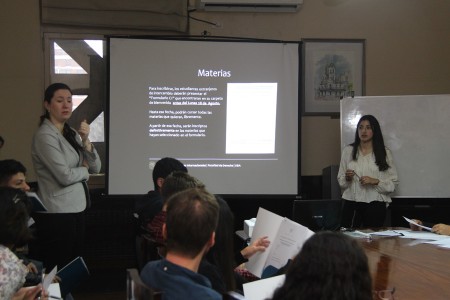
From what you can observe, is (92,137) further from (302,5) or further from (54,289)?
(54,289)

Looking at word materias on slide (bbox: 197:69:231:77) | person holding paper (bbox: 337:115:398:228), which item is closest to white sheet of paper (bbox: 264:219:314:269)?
person holding paper (bbox: 337:115:398:228)

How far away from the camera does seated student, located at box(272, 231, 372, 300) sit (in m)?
1.19

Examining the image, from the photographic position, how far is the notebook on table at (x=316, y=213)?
9.67 feet

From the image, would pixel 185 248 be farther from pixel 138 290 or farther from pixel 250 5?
pixel 250 5

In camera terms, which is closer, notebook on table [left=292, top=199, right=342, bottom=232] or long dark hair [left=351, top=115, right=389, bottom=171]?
notebook on table [left=292, top=199, right=342, bottom=232]

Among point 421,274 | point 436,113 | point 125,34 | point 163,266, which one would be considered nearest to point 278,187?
point 436,113

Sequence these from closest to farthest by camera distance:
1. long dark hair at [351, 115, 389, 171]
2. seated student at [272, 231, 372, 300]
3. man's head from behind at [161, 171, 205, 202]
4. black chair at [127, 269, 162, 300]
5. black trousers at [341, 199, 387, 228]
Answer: seated student at [272, 231, 372, 300], black chair at [127, 269, 162, 300], man's head from behind at [161, 171, 205, 202], long dark hair at [351, 115, 389, 171], black trousers at [341, 199, 387, 228]

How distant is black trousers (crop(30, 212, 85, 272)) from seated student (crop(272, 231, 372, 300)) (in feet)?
7.90

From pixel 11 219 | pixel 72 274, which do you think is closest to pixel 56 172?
pixel 72 274

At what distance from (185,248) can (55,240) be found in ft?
6.71

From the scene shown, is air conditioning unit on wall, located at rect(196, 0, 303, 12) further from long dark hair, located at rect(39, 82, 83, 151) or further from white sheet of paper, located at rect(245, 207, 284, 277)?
white sheet of paper, located at rect(245, 207, 284, 277)

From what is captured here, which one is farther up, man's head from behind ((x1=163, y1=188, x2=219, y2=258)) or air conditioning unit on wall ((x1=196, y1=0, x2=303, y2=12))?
air conditioning unit on wall ((x1=196, y1=0, x2=303, y2=12))

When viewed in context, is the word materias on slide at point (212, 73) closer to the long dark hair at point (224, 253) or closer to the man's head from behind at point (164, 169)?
the man's head from behind at point (164, 169)

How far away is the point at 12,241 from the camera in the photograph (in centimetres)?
207
